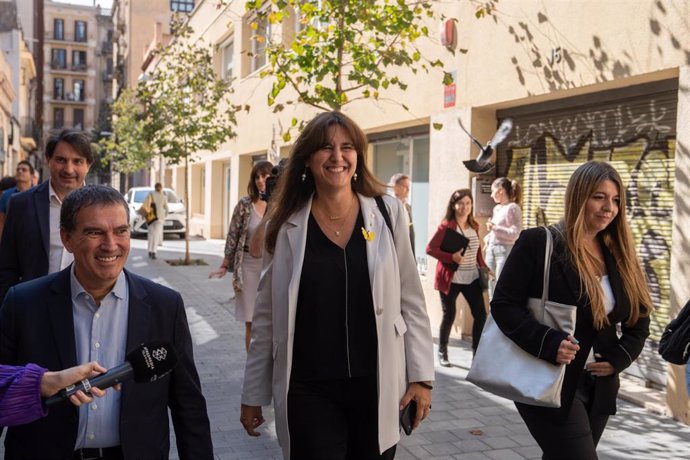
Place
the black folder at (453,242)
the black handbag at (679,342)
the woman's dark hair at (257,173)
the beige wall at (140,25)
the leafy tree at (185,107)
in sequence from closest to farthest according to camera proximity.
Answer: the black handbag at (679,342)
the woman's dark hair at (257,173)
the black folder at (453,242)
the leafy tree at (185,107)
the beige wall at (140,25)

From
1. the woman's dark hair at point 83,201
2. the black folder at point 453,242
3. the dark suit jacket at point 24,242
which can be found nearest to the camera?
the woman's dark hair at point 83,201

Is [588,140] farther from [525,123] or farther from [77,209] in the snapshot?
[77,209]

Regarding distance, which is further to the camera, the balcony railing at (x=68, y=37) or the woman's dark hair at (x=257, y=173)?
the balcony railing at (x=68, y=37)

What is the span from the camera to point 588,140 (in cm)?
784

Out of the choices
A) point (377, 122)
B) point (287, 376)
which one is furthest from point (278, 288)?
point (377, 122)

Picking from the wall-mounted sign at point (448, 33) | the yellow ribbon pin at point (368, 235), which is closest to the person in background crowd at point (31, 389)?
the yellow ribbon pin at point (368, 235)

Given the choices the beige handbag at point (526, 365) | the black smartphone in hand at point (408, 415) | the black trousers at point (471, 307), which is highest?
the beige handbag at point (526, 365)

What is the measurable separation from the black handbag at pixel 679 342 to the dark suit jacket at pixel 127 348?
2004mm

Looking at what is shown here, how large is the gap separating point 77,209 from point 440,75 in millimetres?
8011

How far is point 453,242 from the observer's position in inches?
313

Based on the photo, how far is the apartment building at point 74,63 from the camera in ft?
286

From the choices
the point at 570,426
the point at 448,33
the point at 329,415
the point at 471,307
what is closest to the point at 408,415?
the point at 329,415

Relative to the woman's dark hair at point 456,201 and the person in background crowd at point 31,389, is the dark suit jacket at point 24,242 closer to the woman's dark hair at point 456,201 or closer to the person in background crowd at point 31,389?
the person in background crowd at point 31,389

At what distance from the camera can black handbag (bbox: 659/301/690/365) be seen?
3.24 meters
